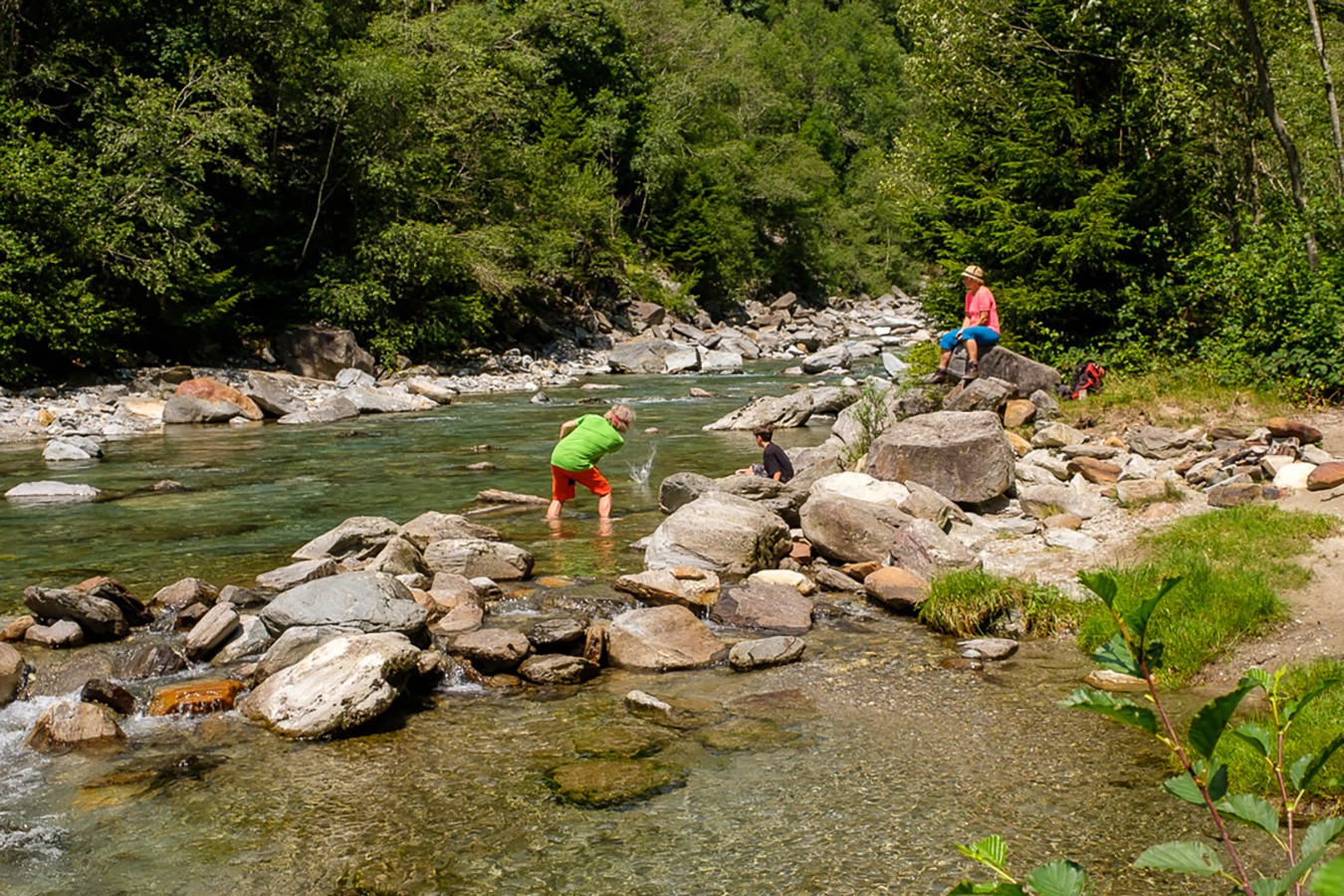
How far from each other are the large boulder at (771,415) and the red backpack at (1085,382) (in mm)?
6919

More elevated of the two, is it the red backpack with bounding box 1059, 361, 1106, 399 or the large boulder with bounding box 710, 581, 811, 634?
the red backpack with bounding box 1059, 361, 1106, 399

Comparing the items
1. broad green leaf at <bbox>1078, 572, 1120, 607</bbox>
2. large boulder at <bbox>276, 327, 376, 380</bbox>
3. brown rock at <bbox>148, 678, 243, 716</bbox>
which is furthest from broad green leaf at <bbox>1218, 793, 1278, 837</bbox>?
large boulder at <bbox>276, 327, 376, 380</bbox>

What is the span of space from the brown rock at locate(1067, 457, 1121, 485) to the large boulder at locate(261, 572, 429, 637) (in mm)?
7770

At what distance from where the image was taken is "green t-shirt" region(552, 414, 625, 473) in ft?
44.1

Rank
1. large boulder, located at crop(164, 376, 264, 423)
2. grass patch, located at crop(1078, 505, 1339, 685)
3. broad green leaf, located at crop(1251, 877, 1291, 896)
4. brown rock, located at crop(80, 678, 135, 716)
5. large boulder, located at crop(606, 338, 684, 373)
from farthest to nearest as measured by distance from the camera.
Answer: large boulder, located at crop(606, 338, 684, 373)
large boulder, located at crop(164, 376, 264, 423)
grass patch, located at crop(1078, 505, 1339, 685)
brown rock, located at crop(80, 678, 135, 716)
broad green leaf, located at crop(1251, 877, 1291, 896)

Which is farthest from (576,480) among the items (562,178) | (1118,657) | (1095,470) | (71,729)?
(562,178)

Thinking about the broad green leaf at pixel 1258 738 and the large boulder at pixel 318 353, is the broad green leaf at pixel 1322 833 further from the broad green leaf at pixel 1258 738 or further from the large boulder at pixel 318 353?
the large boulder at pixel 318 353

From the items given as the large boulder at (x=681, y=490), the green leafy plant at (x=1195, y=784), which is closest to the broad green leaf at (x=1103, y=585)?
the green leafy plant at (x=1195, y=784)

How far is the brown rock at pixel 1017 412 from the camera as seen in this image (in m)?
14.9

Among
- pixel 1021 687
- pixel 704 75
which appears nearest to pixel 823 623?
pixel 1021 687

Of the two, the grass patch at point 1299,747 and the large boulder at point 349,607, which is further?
the large boulder at point 349,607

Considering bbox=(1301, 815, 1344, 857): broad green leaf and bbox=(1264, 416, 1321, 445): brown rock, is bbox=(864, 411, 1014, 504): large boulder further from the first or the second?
bbox=(1301, 815, 1344, 857): broad green leaf

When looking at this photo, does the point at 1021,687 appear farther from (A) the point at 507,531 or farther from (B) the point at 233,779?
(A) the point at 507,531

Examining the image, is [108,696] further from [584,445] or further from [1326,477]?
[1326,477]
